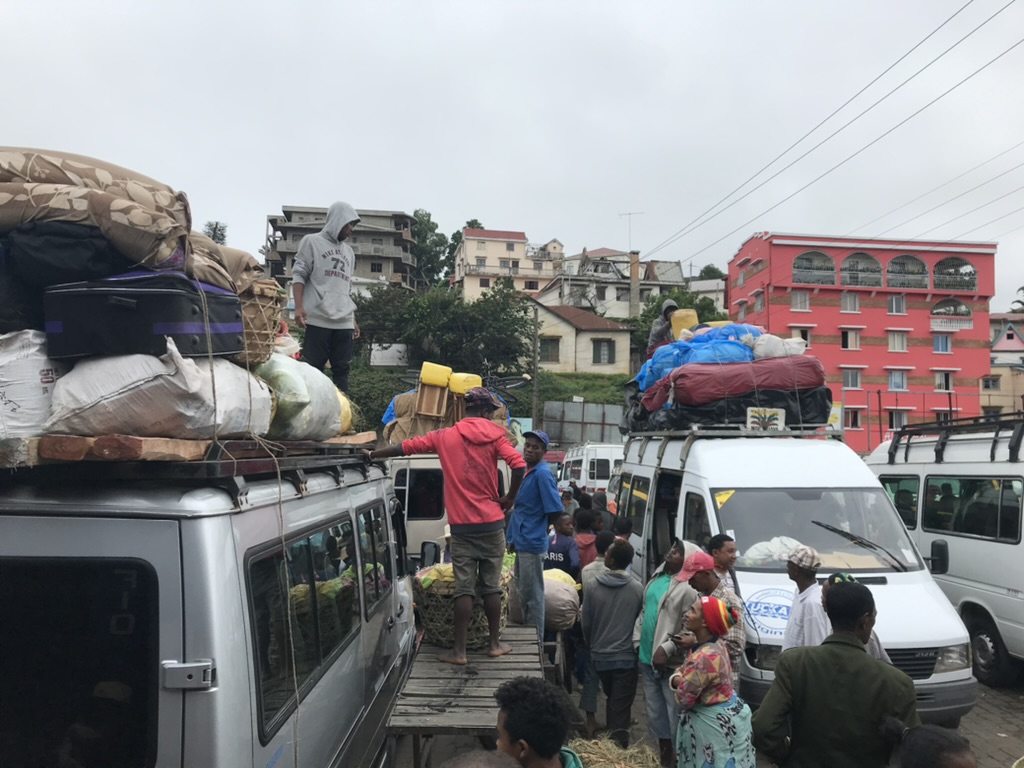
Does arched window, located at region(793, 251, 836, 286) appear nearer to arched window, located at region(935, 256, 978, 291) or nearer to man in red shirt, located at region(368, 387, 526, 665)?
arched window, located at region(935, 256, 978, 291)

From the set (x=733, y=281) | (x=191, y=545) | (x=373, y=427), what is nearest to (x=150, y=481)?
(x=191, y=545)

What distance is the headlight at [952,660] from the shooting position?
5.29 metres

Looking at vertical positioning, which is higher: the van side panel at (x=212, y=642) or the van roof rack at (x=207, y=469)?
the van roof rack at (x=207, y=469)

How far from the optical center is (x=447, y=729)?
3439 millimetres

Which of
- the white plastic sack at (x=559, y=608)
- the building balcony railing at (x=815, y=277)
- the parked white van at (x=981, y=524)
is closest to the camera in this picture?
the white plastic sack at (x=559, y=608)

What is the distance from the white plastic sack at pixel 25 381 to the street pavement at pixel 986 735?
4.17m

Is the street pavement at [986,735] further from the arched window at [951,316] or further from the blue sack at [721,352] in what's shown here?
the arched window at [951,316]

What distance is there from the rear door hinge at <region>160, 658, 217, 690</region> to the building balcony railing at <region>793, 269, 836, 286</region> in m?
41.6

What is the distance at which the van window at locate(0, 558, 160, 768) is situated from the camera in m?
2.04

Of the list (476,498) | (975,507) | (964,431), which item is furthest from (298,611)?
(964,431)

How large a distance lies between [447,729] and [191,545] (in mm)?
1883

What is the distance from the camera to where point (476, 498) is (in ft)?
15.1

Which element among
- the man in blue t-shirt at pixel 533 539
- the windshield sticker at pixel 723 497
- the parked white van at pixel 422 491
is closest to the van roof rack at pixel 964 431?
the windshield sticker at pixel 723 497

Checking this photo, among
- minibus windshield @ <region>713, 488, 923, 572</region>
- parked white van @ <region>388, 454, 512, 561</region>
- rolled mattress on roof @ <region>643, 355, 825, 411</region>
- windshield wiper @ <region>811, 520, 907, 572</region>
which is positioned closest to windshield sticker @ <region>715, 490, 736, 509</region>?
minibus windshield @ <region>713, 488, 923, 572</region>
